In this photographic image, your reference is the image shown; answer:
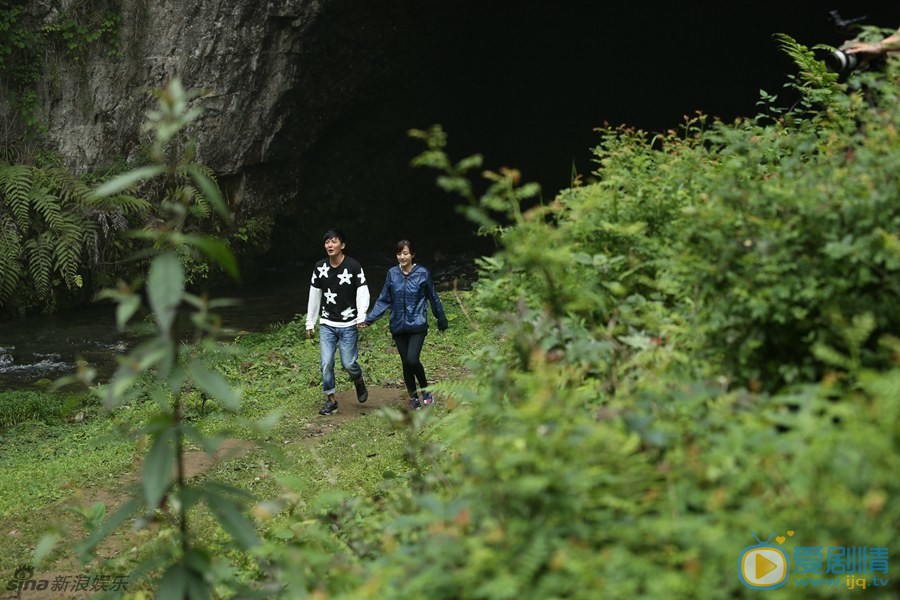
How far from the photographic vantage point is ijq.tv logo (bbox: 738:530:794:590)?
2283mm

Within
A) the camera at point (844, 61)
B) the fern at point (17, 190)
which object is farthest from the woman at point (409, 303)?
the fern at point (17, 190)

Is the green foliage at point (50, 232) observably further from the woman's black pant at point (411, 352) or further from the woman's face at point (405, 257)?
the woman's black pant at point (411, 352)

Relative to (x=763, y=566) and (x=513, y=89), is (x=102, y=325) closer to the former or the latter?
(x=763, y=566)

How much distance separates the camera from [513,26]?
22.9 m

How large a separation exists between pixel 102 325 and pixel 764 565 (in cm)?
1372

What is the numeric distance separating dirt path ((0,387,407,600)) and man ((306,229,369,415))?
380 millimetres

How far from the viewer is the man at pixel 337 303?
28.9 feet

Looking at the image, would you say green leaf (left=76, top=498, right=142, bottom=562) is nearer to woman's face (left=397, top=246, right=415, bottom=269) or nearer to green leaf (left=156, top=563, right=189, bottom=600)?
green leaf (left=156, top=563, right=189, bottom=600)

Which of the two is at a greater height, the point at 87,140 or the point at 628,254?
the point at 87,140

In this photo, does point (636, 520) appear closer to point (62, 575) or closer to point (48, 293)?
point (62, 575)

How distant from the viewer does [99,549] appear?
5926 millimetres

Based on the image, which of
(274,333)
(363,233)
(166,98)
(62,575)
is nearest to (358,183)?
(363,233)

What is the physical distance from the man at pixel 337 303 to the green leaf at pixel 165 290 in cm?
620

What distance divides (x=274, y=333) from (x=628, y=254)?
391 inches
